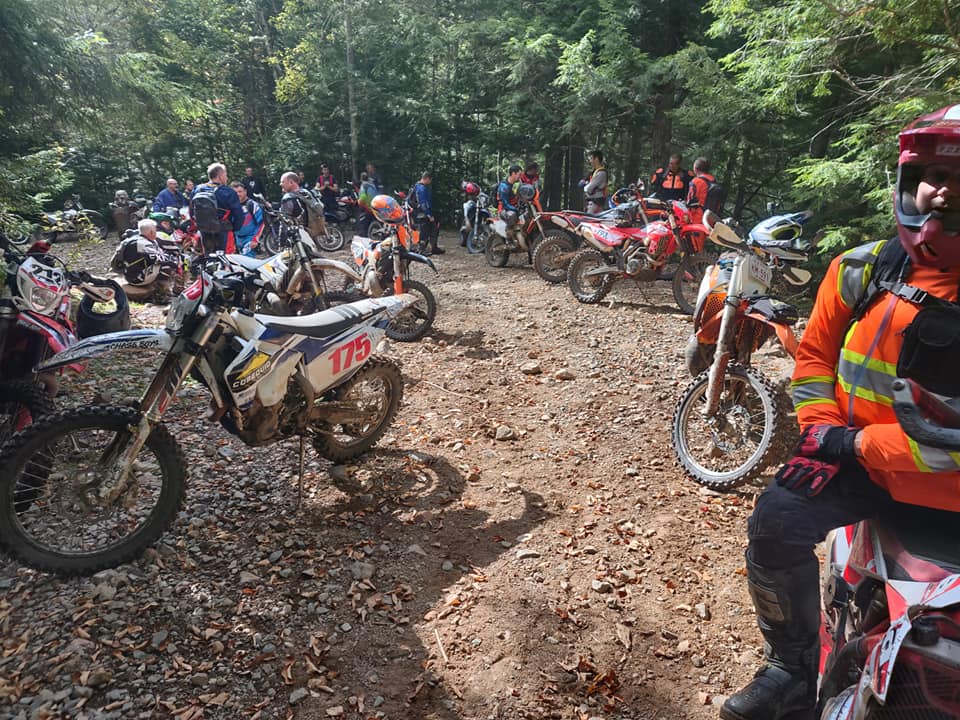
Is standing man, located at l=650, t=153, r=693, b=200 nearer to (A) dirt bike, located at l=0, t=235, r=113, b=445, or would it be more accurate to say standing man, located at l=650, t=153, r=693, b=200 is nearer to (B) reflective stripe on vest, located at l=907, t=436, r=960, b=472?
(A) dirt bike, located at l=0, t=235, r=113, b=445

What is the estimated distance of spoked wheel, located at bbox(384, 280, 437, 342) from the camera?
247 inches

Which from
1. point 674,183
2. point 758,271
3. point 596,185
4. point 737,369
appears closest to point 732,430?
point 737,369

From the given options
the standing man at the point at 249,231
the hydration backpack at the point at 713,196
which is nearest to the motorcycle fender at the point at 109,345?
the standing man at the point at 249,231

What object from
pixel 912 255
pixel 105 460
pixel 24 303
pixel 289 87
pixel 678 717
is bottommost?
pixel 678 717

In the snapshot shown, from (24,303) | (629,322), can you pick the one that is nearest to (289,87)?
(629,322)

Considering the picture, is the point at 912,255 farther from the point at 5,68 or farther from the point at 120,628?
the point at 5,68

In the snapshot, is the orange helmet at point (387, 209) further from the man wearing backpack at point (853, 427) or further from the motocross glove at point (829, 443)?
the motocross glove at point (829, 443)

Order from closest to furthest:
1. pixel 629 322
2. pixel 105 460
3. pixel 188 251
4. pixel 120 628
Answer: pixel 120 628 → pixel 105 460 → pixel 629 322 → pixel 188 251

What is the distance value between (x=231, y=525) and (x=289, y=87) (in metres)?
17.3

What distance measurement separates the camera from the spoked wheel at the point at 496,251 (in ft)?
35.3

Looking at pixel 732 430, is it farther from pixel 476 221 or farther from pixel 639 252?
pixel 476 221

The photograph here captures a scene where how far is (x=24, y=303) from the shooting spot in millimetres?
3594

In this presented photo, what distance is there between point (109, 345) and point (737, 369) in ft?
11.3

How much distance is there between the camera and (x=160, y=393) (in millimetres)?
2795
